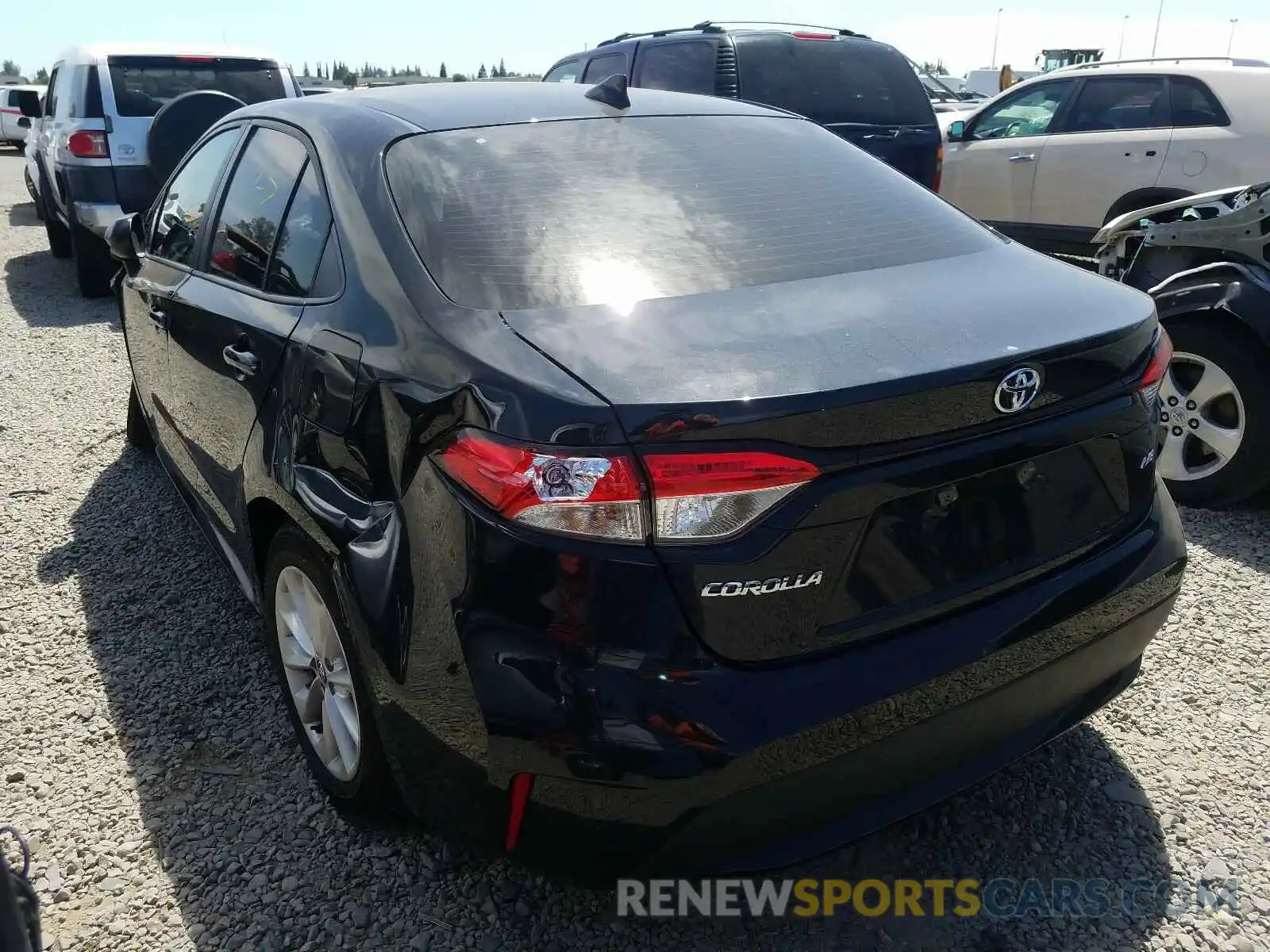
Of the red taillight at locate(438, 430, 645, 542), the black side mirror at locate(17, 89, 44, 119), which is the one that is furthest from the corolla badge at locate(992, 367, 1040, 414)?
the black side mirror at locate(17, 89, 44, 119)

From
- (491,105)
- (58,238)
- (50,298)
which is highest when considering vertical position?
(491,105)

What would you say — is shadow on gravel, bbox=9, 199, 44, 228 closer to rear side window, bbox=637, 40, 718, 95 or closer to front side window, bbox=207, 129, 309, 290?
rear side window, bbox=637, 40, 718, 95

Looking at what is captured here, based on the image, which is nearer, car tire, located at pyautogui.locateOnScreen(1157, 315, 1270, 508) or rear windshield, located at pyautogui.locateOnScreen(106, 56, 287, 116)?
car tire, located at pyautogui.locateOnScreen(1157, 315, 1270, 508)

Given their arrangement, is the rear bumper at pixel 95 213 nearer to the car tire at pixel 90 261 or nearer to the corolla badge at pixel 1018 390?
the car tire at pixel 90 261

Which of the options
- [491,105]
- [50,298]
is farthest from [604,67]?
[491,105]

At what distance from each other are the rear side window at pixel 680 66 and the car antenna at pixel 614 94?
415 cm

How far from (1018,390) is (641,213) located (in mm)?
915

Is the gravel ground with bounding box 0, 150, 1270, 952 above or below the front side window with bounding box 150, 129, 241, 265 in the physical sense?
below

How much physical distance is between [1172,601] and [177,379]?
284cm

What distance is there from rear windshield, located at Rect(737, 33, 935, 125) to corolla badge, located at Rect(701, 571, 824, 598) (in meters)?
5.79

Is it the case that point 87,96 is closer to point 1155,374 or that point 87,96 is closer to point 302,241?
point 302,241

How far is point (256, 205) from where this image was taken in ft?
9.18

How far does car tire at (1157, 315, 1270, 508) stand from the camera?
3.76 metres

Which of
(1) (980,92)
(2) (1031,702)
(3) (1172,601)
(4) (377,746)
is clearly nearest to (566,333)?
(4) (377,746)
